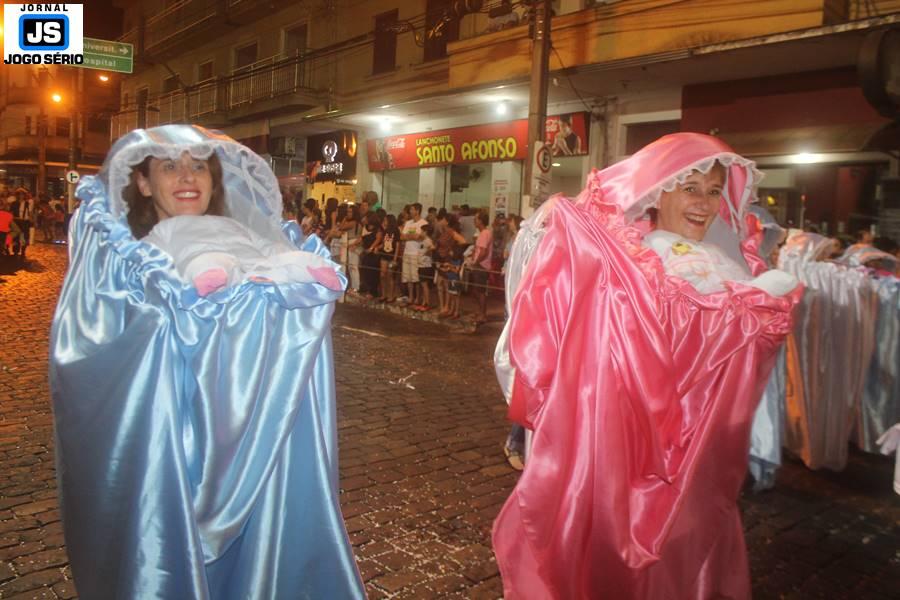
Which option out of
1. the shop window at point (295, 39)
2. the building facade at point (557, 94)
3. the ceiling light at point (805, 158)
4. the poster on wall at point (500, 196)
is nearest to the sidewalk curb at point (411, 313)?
the building facade at point (557, 94)

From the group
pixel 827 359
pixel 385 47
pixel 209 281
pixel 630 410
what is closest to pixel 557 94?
pixel 385 47

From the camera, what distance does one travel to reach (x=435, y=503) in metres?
3.95

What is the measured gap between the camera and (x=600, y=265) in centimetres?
276

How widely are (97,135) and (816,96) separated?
45600mm

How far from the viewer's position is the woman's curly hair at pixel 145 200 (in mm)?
2545

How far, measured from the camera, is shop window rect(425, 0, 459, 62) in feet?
50.5

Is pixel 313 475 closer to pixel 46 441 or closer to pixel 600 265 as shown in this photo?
pixel 600 265

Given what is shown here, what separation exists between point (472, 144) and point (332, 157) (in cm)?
548

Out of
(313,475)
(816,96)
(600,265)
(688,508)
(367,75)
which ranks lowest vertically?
(688,508)

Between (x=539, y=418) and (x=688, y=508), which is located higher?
(x=539, y=418)

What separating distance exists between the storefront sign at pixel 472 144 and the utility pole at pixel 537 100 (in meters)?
2.59

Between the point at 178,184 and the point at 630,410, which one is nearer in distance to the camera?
the point at 178,184

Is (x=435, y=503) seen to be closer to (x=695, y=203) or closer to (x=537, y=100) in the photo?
(x=695, y=203)

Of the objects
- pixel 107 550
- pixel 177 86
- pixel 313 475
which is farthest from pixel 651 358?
pixel 177 86
